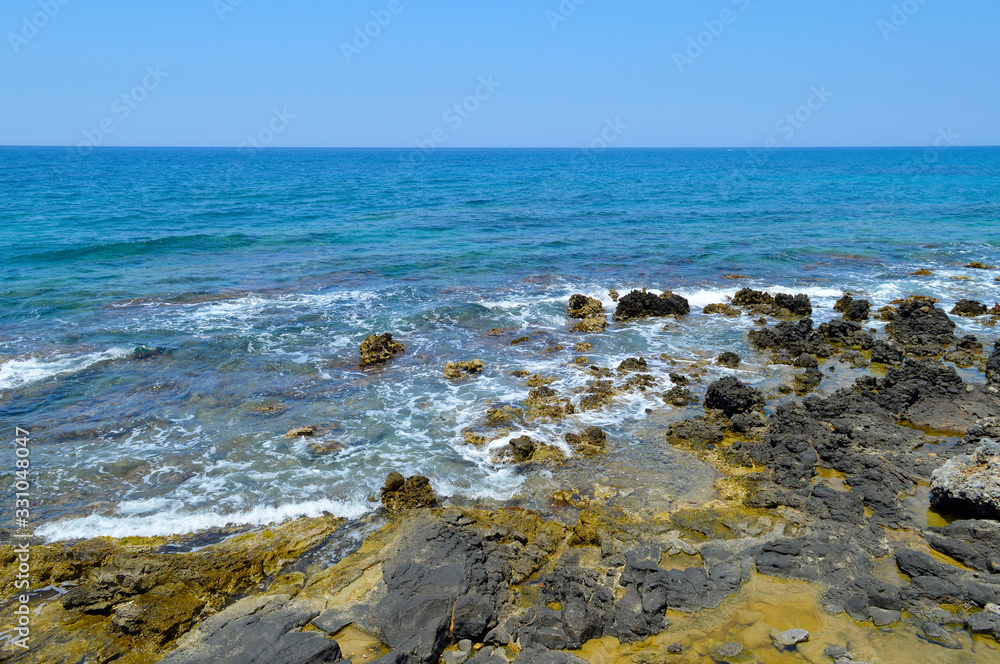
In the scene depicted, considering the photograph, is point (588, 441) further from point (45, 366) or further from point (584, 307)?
point (45, 366)

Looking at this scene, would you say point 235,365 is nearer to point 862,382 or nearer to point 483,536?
point 483,536

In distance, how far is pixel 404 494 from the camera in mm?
10875

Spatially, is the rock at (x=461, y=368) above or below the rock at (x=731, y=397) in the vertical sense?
below

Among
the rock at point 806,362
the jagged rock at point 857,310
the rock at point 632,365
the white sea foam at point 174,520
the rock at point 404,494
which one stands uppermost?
the jagged rock at point 857,310

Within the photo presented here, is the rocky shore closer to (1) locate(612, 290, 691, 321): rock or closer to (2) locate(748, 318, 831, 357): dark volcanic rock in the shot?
(2) locate(748, 318, 831, 357): dark volcanic rock

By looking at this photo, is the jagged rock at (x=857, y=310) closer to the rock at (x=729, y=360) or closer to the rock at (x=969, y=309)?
the rock at (x=969, y=309)

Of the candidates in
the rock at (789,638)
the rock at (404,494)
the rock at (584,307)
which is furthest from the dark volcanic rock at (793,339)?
the rock at (404,494)

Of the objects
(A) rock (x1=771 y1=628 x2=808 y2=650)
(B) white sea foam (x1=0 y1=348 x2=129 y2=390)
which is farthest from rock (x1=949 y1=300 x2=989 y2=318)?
(B) white sea foam (x1=0 y1=348 x2=129 y2=390)

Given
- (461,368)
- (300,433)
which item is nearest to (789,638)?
(300,433)

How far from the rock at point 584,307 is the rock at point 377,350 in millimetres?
7127

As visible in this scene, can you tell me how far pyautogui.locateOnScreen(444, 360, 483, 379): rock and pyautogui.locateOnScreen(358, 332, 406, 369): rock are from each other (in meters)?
2.19

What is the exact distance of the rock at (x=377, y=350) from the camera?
17.5m

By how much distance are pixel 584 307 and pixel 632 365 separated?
17.5 ft

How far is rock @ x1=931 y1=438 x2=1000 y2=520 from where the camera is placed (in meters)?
9.30
